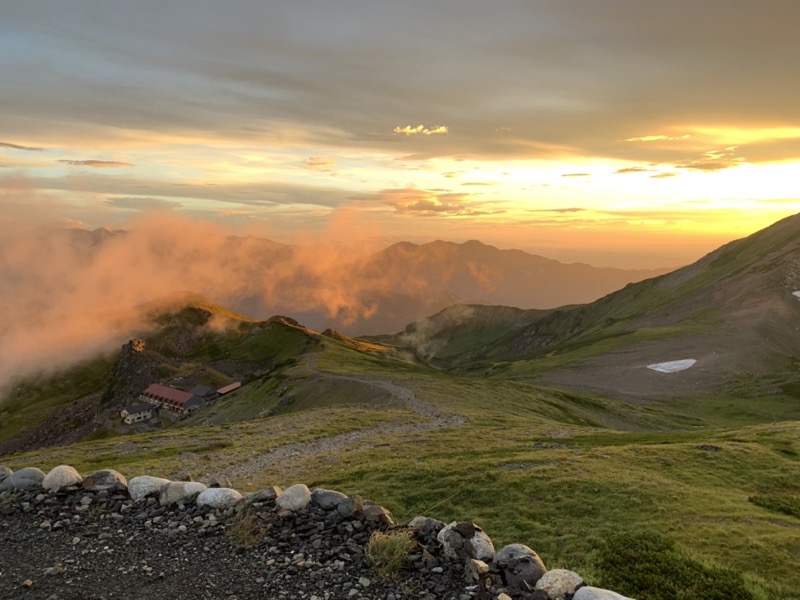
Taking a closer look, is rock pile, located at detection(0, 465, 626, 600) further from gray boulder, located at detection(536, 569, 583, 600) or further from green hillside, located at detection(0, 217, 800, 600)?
green hillside, located at detection(0, 217, 800, 600)

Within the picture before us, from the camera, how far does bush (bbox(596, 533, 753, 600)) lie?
15438 millimetres

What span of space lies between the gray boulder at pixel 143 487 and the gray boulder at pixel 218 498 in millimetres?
2172

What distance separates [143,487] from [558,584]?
52.0ft

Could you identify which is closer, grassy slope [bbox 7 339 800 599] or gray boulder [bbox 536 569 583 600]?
gray boulder [bbox 536 569 583 600]

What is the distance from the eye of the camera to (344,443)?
166 feet

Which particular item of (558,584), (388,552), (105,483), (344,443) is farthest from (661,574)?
(344,443)

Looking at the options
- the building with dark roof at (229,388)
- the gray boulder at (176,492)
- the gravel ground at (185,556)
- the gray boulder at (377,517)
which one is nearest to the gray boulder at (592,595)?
the gravel ground at (185,556)

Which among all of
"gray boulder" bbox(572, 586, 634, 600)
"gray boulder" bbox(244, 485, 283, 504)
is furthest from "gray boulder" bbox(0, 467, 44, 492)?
"gray boulder" bbox(572, 586, 634, 600)

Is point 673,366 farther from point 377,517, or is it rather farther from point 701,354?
point 377,517

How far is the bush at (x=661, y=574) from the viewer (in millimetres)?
15438

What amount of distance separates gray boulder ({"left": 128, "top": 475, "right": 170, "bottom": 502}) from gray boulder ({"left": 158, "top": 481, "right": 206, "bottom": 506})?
0.32 meters

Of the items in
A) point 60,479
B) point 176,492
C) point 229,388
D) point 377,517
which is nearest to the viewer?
point 377,517

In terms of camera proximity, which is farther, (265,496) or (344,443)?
(344,443)

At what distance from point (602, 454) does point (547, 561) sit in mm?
20209
